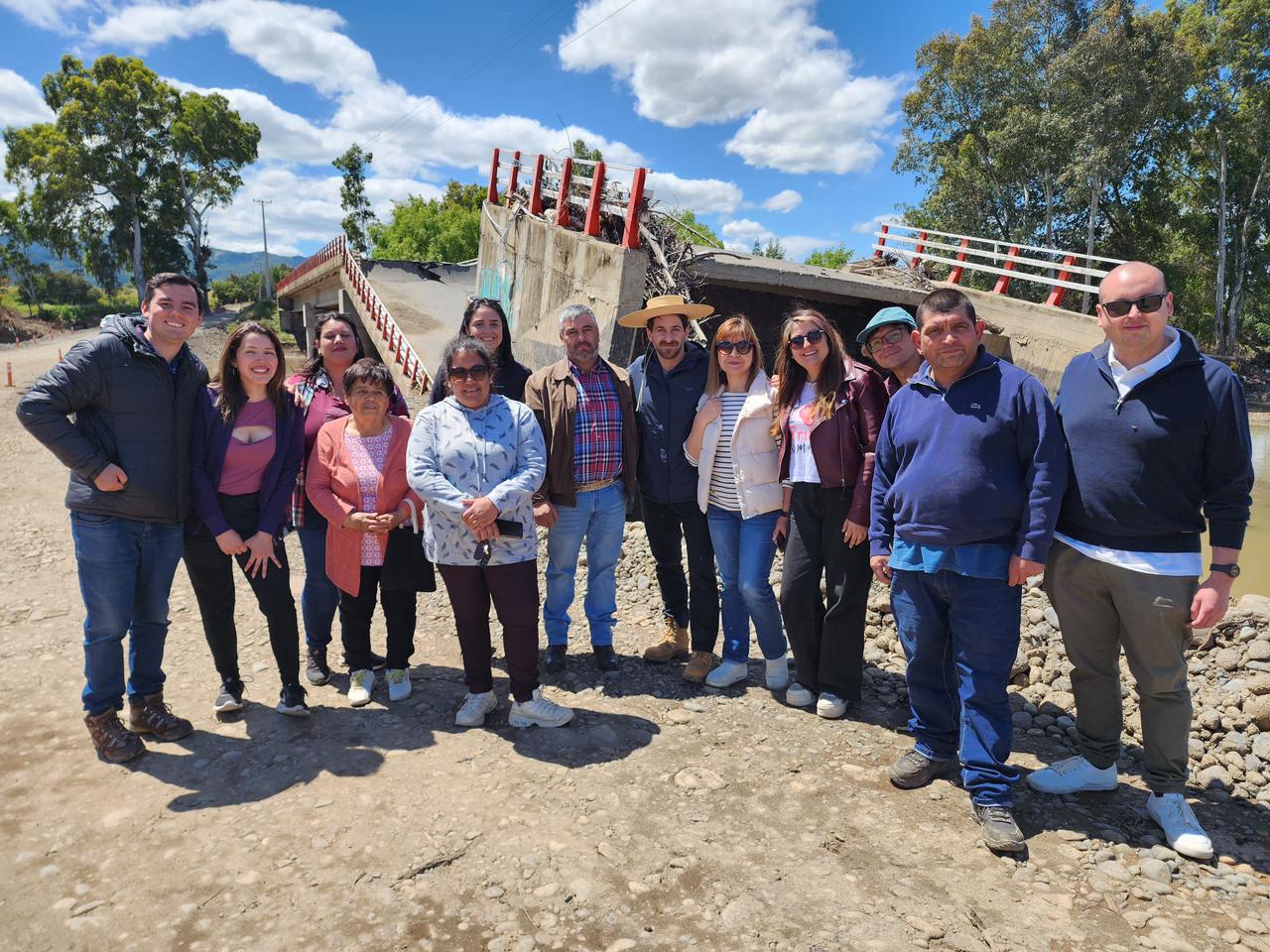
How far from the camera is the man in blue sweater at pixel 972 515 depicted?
9.35 ft

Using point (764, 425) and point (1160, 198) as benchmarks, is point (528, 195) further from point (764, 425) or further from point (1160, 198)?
point (1160, 198)

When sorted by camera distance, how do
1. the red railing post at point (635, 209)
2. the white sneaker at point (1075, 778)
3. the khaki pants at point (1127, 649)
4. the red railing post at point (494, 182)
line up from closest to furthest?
the khaki pants at point (1127, 649) → the white sneaker at point (1075, 778) → the red railing post at point (635, 209) → the red railing post at point (494, 182)

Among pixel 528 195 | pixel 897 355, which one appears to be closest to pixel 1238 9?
pixel 528 195

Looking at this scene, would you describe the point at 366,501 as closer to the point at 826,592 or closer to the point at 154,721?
the point at 154,721

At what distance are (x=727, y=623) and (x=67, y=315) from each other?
4947 cm

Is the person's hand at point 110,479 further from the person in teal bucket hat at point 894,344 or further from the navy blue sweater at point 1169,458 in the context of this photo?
the navy blue sweater at point 1169,458

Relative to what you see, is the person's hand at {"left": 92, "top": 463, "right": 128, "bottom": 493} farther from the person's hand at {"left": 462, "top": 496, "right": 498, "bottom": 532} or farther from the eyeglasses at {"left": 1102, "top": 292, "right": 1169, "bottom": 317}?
the eyeglasses at {"left": 1102, "top": 292, "right": 1169, "bottom": 317}

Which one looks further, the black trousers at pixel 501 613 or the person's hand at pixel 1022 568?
the black trousers at pixel 501 613

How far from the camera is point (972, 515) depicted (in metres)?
2.89

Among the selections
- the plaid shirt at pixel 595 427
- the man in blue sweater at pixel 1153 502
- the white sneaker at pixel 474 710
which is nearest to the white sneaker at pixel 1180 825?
the man in blue sweater at pixel 1153 502

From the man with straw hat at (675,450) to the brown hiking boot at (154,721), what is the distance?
109 inches

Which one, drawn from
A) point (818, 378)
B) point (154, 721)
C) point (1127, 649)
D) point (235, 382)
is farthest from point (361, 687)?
point (1127, 649)

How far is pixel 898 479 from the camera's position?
3154 millimetres

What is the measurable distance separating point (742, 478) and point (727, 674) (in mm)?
1235
